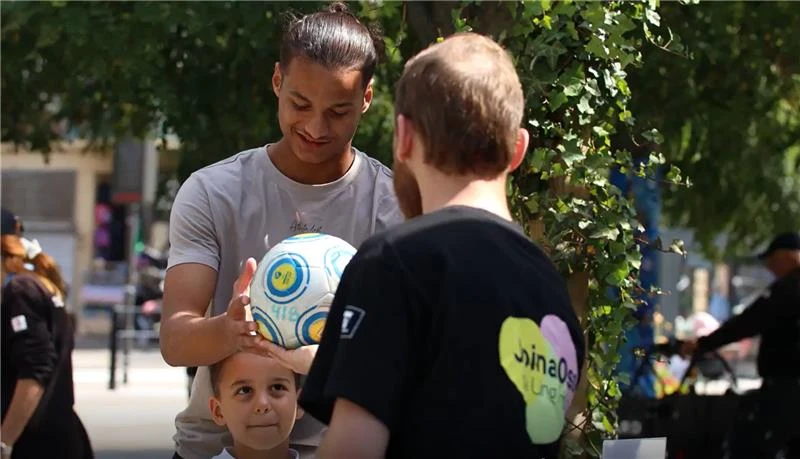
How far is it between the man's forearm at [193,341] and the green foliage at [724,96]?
215 inches

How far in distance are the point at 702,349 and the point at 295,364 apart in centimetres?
800

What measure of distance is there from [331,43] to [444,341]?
1.28 meters

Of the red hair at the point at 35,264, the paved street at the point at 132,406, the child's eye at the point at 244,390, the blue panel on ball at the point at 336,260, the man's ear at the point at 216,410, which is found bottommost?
the paved street at the point at 132,406

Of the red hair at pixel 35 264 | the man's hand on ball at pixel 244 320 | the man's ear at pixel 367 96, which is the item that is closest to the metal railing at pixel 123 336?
the red hair at pixel 35 264

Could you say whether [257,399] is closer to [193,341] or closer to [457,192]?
[193,341]

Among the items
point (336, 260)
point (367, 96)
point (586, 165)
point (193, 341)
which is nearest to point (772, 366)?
point (586, 165)

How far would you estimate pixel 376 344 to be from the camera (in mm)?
2545

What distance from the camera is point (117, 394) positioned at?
733 inches

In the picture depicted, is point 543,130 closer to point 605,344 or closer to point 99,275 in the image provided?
point 605,344

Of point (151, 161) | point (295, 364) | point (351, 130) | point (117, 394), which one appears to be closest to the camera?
point (295, 364)

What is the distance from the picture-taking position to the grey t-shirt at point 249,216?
377 centimetres

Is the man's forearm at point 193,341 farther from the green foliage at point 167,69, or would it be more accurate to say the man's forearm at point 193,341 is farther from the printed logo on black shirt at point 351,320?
the green foliage at point 167,69

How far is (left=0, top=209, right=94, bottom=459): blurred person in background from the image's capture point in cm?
741

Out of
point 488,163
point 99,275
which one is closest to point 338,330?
point 488,163
